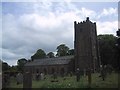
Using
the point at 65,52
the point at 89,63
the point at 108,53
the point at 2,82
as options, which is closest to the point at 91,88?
the point at 2,82

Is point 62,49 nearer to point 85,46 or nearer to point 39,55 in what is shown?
point 39,55

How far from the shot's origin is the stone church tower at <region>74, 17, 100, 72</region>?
6412cm

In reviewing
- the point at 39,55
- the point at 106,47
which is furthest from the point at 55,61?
the point at 39,55

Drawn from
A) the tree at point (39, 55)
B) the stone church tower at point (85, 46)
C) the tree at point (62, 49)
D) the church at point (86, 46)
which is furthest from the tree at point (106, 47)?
the tree at point (39, 55)

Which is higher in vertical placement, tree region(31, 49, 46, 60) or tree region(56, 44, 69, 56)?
tree region(56, 44, 69, 56)

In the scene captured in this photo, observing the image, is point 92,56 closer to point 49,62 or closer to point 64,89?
point 49,62

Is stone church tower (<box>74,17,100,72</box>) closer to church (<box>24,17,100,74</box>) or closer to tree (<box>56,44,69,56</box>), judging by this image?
church (<box>24,17,100,74</box>)

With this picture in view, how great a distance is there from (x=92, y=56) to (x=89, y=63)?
205cm

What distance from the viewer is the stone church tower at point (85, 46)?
210 ft

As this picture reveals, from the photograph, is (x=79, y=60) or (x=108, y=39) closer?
(x=79, y=60)

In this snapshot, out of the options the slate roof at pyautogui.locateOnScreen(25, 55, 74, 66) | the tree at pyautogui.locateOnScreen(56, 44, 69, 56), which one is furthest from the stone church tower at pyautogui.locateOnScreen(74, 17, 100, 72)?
the tree at pyautogui.locateOnScreen(56, 44, 69, 56)

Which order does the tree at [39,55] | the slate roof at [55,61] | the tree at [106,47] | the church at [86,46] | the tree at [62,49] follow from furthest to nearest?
the tree at [39,55], the tree at [62,49], the slate roof at [55,61], the tree at [106,47], the church at [86,46]

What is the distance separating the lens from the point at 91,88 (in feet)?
49.3

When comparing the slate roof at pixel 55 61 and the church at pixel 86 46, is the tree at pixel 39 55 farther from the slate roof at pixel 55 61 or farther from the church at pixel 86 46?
the church at pixel 86 46
